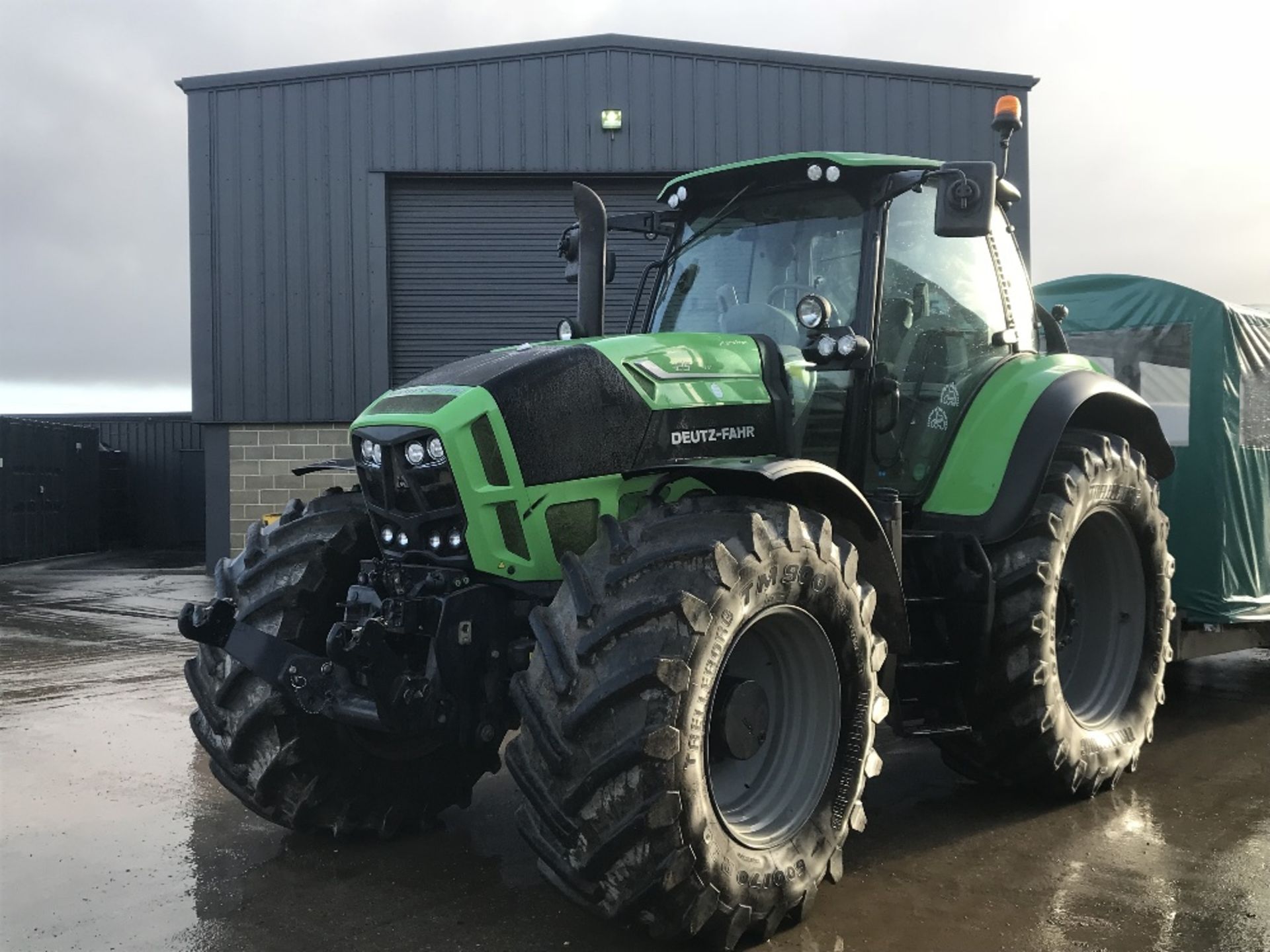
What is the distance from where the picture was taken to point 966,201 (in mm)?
4379

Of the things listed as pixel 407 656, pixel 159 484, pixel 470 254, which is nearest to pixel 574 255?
pixel 407 656

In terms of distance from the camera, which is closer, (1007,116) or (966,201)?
(966,201)

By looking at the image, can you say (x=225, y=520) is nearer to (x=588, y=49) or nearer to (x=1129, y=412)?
(x=588, y=49)

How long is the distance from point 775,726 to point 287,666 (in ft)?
5.34

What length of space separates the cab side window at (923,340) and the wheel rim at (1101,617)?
2.95ft

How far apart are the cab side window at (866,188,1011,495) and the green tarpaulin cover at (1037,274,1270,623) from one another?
7.50 feet

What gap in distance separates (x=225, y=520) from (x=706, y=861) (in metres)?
12.0

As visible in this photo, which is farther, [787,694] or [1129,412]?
[1129,412]

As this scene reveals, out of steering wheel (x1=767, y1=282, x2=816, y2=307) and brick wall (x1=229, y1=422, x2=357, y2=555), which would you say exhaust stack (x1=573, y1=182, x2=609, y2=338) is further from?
brick wall (x1=229, y1=422, x2=357, y2=555)

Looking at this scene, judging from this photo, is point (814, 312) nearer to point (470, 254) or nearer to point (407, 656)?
point (407, 656)

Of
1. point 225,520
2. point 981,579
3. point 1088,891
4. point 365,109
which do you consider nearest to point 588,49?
point 365,109

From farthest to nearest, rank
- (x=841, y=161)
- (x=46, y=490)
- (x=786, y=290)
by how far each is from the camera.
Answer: (x=46, y=490)
(x=786, y=290)
(x=841, y=161)

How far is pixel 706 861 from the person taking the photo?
3.34m

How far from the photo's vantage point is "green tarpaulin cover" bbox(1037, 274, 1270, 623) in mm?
6727
